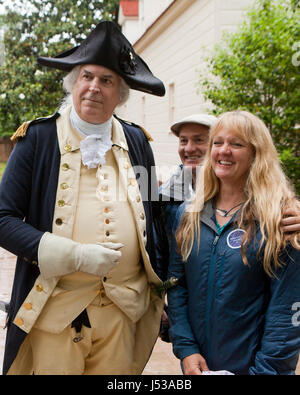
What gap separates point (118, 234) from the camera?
2.26 meters

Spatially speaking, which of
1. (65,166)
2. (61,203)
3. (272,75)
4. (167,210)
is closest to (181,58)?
(272,75)

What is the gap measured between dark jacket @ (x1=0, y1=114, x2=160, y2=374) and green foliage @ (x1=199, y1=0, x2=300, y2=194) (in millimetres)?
2746

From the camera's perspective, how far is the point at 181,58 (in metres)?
8.92

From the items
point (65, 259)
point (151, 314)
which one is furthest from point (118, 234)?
point (151, 314)

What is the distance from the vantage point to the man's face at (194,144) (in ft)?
9.25

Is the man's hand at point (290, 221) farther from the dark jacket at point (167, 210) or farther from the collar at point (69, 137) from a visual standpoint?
the collar at point (69, 137)

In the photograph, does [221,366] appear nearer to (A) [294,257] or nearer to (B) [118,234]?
(A) [294,257]

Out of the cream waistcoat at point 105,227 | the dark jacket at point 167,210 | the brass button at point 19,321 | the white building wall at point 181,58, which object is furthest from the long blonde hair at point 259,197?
the white building wall at point 181,58

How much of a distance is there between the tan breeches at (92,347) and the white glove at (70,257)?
0.98ft

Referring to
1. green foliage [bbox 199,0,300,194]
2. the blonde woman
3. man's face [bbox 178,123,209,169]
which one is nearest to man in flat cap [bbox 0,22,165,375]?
the blonde woman

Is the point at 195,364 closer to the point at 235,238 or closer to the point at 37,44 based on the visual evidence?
the point at 235,238

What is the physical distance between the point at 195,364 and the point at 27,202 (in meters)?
1.08

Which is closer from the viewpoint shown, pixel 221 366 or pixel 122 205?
pixel 221 366
